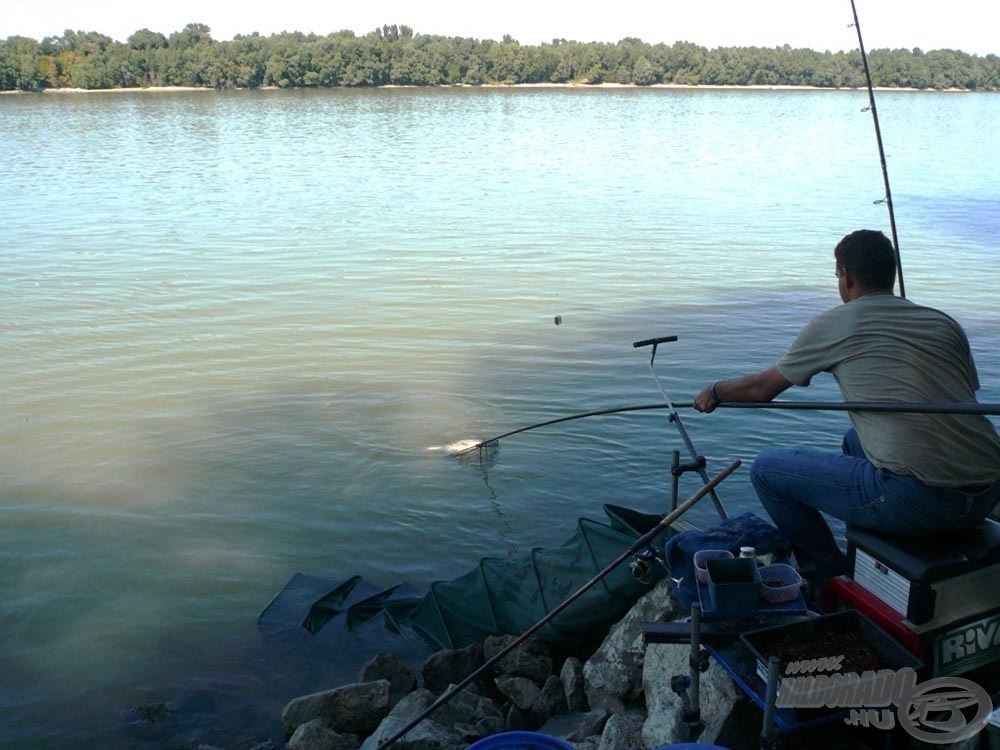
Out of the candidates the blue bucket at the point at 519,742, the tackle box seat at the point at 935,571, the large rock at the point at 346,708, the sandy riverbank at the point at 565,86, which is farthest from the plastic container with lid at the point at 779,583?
the sandy riverbank at the point at 565,86

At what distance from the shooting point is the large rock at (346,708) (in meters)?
4.43

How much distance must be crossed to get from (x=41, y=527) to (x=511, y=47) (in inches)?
3952

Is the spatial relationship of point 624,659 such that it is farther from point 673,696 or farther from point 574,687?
point 673,696

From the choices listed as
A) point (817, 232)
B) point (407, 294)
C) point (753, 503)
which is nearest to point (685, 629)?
point (753, 503)

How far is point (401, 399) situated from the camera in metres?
8.88

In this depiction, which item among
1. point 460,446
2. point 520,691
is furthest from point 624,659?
point 460,446

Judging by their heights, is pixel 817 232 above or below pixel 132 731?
above

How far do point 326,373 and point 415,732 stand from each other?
5.97 m

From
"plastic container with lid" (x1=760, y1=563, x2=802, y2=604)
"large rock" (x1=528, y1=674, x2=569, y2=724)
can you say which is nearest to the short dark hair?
"plastic container with lid" (x1=760, y1=563, x2=802, y2=604)

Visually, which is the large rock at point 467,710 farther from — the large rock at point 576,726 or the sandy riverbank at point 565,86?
the sandy riverbank at point 565,86

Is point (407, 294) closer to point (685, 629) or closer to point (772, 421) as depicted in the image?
point (772, 421)

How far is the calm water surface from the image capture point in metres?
5.45

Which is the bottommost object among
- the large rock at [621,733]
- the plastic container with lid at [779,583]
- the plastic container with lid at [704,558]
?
the large rock at [621,733]

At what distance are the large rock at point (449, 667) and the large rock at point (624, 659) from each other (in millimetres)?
636
